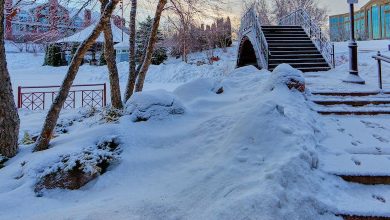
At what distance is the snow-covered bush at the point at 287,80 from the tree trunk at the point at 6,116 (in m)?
4.98

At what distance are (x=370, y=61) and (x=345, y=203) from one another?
14.2m

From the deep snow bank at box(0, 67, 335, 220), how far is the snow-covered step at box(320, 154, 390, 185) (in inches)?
9.9

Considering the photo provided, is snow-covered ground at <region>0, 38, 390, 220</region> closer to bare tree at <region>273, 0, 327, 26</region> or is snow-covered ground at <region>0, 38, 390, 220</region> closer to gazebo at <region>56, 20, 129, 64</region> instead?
gazebo at <region>56, 20, 129, 64</region>

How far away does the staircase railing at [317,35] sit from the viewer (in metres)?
14.7

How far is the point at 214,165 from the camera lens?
174 inches

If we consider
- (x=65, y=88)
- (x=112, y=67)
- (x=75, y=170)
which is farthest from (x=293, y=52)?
(x=75, y=170)

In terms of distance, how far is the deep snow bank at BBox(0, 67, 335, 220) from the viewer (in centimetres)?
343

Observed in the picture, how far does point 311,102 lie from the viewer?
7.23 m

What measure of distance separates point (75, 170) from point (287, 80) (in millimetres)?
4665

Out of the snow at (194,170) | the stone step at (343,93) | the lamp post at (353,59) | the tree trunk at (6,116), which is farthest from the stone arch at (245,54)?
the tree trunk at (6,116)

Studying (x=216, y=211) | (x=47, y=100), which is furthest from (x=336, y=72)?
(x=47, y=100)

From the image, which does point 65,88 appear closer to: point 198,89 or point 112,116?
point 112,116

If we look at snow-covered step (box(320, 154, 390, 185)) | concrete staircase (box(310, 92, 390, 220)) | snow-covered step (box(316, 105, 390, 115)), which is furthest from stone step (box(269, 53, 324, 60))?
snow-covered step (box(320, 154, 390, 185))

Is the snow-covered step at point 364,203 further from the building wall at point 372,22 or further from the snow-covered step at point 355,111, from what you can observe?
the building wall at point 372,22
